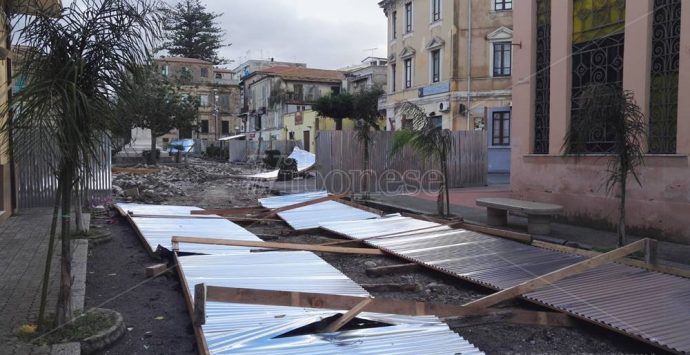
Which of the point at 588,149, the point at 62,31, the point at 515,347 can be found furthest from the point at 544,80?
the point at 62,31

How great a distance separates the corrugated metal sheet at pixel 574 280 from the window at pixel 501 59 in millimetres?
18880

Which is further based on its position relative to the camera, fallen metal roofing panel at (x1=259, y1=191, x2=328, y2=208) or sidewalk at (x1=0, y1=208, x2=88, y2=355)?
fallen metal roofing panel at (x1=259, y1=191, x2=328, y2=208)

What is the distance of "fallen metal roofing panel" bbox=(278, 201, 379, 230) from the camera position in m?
11.3

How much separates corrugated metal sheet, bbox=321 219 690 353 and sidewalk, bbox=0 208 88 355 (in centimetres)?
431

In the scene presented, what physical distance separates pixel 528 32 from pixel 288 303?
937 cm

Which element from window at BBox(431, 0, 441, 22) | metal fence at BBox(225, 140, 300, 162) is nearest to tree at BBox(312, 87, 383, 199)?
metal fence at BBox(225, 140, 300, 162)

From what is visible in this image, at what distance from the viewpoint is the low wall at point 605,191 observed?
340 inches

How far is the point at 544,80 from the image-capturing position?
37.1 feet

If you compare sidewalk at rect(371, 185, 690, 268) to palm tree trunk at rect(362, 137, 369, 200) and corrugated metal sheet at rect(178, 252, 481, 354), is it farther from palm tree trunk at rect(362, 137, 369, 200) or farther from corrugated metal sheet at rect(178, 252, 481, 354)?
corrugated metal sheet at rect(178, 252, 481, 354)

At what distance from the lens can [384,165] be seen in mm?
18594

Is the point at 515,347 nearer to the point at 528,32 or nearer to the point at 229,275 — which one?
the point at 229,275

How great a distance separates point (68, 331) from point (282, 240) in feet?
19.1

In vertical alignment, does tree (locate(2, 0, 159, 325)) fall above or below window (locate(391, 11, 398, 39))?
below

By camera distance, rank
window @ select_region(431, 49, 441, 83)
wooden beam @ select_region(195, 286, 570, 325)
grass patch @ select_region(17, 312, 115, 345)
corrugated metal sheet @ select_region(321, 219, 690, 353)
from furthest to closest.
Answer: window @ select_region(431, 49, 441, 83) < corrugated metal sheet @ select_region(321, 219, 690, 353) < grass patch @ select_region(17, 312, 115, 345) < wooden beam @ select_region(195, 286, 570, 325)
